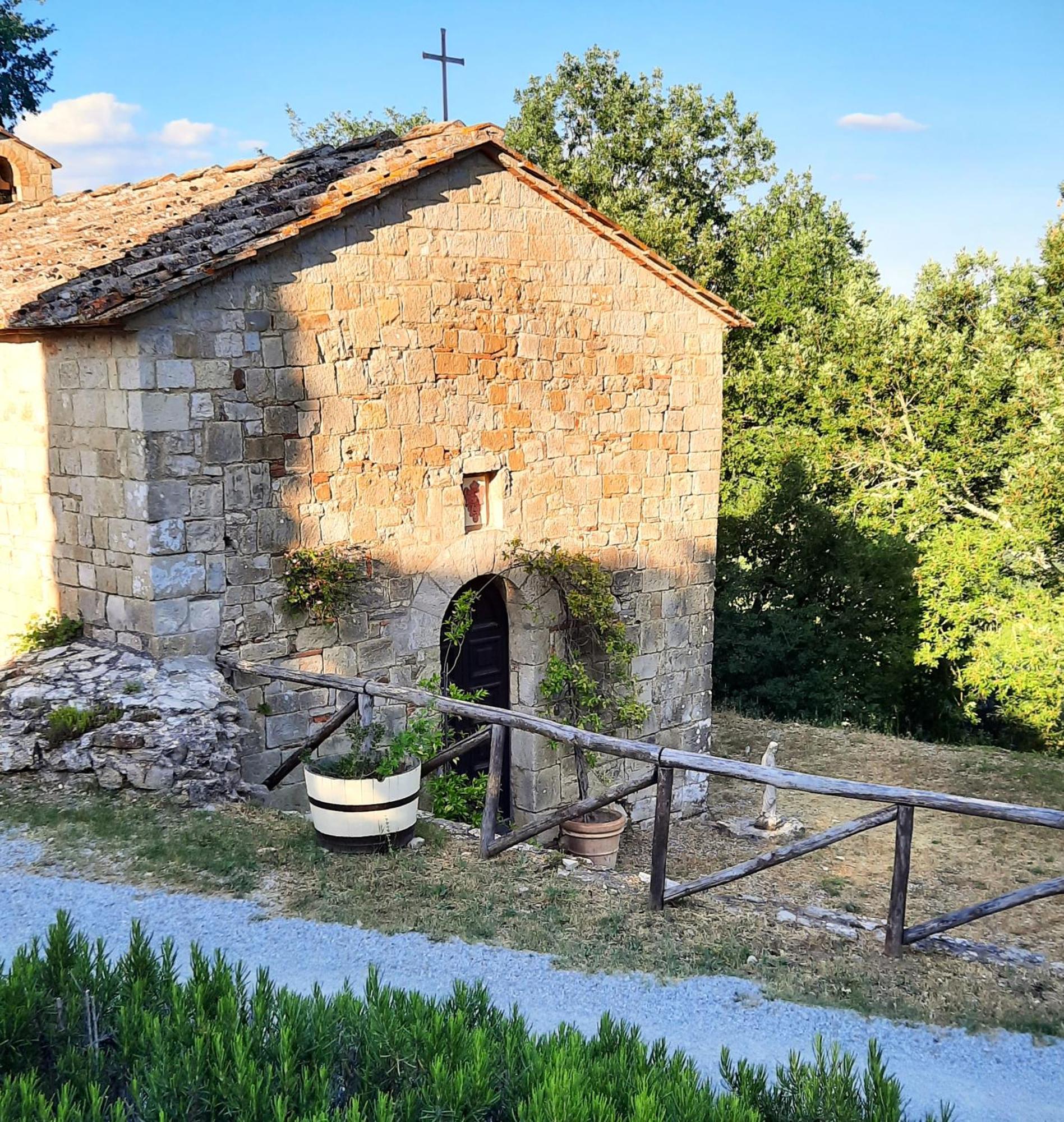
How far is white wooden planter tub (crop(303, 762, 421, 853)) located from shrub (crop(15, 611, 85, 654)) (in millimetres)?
2650

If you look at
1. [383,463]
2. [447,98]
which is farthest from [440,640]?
[447,98]

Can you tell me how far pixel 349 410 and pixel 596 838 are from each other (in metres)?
4.24

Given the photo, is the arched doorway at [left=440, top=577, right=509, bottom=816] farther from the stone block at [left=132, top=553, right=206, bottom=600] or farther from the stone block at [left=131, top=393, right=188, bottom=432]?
the stone block at [left=131, top=393, right=188, bottom=432]

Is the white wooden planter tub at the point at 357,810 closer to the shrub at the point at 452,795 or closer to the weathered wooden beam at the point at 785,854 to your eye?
the weathered wooden beam at the point at 785,854

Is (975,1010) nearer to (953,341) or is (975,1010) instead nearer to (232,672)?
(232,672)

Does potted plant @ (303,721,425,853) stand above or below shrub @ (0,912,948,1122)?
below

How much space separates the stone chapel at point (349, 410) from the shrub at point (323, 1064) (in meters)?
4.27

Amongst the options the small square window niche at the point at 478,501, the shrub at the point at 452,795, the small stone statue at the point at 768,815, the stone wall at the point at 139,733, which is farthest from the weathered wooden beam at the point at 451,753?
the small stone statue at the point at 768,815

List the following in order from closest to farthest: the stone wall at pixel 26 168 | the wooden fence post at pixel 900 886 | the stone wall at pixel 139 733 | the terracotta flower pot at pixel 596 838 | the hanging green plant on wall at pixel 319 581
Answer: the wooden fence post at pixel 900 886 → the stone wall at pixel 139 733 → the hanging green plant on wall at pixel 319 581 → the terracotta flower pot at pixel 596 838 → the stone wall at pixel 26 168

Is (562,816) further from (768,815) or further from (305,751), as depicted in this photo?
(768,815)

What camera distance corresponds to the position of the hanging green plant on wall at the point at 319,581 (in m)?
8.11

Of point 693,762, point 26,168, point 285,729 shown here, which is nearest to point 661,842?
point 693,762

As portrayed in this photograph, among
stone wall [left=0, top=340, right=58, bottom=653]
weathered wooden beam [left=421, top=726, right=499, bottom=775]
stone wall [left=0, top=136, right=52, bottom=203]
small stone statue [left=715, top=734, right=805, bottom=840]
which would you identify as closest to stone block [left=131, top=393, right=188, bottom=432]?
stone wall [left=0, top=340, right=58, bottom=653]

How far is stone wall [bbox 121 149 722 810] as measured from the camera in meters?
7.68
